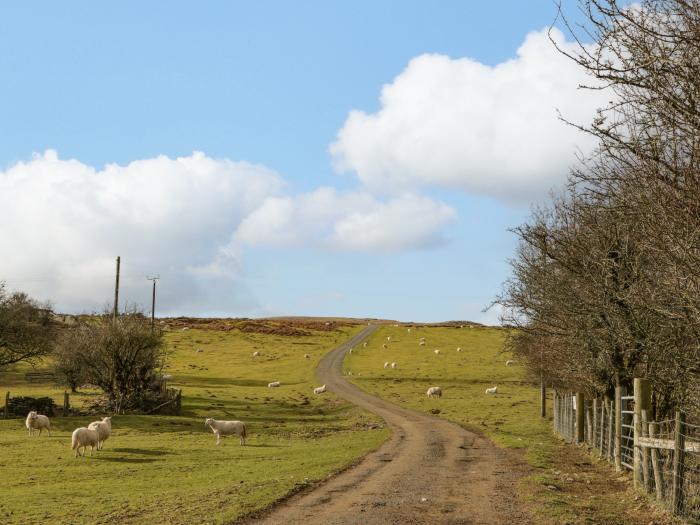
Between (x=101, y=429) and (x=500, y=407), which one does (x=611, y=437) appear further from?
(x=500, y=407)

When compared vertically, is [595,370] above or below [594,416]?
above

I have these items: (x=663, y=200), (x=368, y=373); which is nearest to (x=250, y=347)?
(x=368, y=373)

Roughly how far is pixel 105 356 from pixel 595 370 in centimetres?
3577

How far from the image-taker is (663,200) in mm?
10820

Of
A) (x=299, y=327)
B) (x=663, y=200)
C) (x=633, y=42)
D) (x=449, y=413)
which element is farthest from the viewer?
(x=299, y=327)

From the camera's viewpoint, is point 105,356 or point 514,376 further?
point 514,376

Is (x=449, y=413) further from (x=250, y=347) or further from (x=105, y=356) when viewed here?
(x=250, y=347)

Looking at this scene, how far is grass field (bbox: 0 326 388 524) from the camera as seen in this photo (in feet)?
60.3

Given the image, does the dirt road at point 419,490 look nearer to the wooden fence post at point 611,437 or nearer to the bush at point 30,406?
the wooden fence post at point 611,437

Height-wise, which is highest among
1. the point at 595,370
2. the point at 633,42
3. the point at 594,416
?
the point at 633,42

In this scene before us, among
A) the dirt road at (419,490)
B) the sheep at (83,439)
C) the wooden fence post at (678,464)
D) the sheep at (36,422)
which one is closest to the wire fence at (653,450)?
the wooden fence post at (678,464)

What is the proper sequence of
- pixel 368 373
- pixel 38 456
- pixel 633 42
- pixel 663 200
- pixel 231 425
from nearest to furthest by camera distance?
pixel 633 42, pixel 663 200, pixel 38 456, pixel 231 425, pixel 368 373

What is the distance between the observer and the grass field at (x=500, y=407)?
17859 mm

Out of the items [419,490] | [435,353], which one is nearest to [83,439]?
[419,490]
